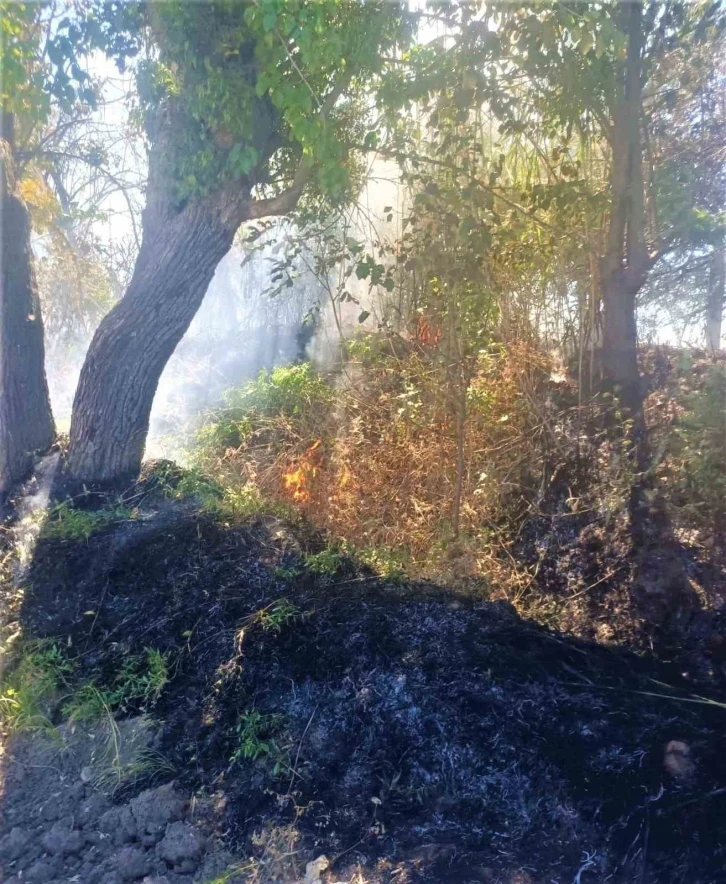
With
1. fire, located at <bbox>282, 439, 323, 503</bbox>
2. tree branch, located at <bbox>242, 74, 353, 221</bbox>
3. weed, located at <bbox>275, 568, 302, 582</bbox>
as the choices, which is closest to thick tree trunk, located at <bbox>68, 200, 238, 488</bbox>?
tree branch, located at <bbox>242, 74, 353, 221</bbox>

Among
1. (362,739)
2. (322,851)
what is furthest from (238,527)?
(322,851)

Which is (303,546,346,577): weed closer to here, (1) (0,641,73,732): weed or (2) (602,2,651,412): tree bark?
(1) (0,641,73,732): weed

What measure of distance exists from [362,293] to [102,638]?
12.8 ft

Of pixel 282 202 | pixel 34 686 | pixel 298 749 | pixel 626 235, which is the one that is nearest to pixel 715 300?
pixel 626 235

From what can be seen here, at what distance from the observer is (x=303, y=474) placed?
17.4 feet

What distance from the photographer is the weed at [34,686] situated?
12.6 ft

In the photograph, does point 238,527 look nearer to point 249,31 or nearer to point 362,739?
point 362,739

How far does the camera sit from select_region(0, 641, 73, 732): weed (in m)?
3.84

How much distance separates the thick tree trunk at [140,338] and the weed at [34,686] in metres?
1.64

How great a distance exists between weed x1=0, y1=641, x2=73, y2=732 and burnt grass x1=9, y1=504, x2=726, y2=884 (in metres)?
0.15

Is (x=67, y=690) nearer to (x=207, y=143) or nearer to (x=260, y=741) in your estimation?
(x=260, y=741)

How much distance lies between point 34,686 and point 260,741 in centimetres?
145

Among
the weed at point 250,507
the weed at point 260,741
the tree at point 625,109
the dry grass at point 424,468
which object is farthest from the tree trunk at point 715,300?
the weed at point 260,741

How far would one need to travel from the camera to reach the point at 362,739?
3275 mm
